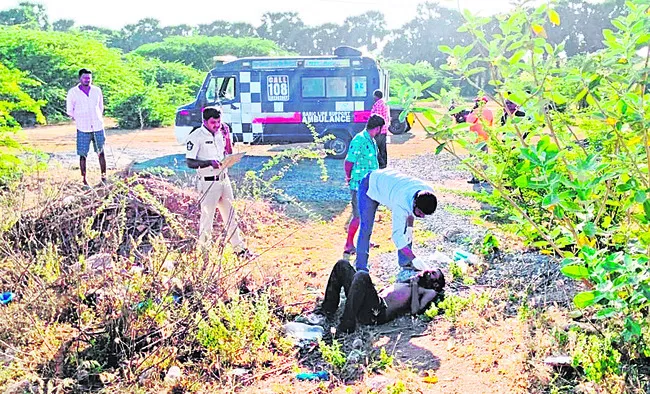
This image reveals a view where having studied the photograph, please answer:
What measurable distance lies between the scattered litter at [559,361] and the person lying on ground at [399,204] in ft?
4.17

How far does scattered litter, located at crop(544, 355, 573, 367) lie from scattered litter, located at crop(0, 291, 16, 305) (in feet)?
11.5

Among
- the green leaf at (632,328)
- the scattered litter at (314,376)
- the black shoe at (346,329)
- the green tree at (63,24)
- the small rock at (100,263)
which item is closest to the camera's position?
the green leaf at (632,328)

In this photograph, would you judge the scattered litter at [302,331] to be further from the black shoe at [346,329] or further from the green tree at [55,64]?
the green tree at [55,64]

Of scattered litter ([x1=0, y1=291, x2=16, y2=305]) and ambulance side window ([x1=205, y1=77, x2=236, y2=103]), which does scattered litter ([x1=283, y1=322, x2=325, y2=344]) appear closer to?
scattered litter ([x1=0, y1=291, x2=16, y2=305])

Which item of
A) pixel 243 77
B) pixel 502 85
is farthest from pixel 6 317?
pixel 243 77

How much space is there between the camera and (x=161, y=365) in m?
3.71

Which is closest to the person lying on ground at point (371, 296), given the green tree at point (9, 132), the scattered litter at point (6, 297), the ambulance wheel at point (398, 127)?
the scattered litter at point (6, 297)

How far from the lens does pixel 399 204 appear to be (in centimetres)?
448

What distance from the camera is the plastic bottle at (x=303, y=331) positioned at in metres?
4.31

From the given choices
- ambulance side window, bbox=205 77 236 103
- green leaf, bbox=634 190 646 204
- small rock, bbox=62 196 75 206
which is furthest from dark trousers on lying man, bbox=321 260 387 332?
ambulance side window, bbox=205 77 236 103

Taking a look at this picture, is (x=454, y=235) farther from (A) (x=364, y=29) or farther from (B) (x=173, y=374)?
(A) (x=364, y=29)

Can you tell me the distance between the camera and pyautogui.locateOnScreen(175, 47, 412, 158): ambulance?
12555 mm

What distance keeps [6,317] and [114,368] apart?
31.9 inches

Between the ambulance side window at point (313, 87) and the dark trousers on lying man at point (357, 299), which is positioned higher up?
the ambulance side window at point (313, 87)
